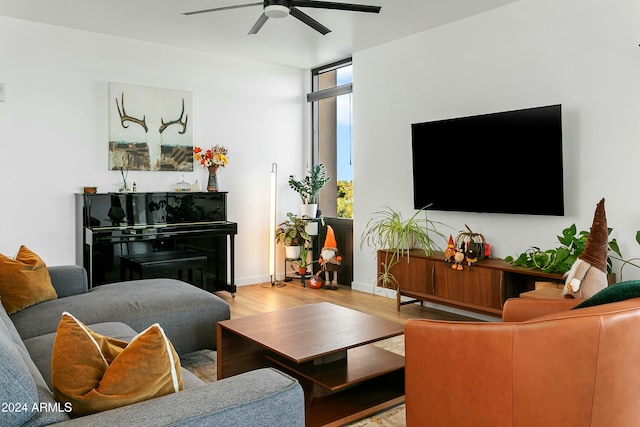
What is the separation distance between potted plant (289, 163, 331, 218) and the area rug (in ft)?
8.26

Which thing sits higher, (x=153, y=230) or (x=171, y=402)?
(x=153, y=230)

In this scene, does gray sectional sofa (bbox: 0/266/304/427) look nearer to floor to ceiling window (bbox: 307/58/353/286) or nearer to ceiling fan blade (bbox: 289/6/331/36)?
ceiling fan blade (bbox: 289/6/331/36)

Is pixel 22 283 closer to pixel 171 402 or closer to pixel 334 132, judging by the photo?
pixel 171 402

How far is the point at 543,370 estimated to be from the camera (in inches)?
62.1

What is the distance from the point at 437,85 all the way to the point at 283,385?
12.6ft

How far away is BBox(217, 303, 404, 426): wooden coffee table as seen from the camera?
240 centimetres

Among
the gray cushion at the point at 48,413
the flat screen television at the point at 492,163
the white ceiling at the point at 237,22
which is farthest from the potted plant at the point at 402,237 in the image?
the gray cushion at the point at 48,413

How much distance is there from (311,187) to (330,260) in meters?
0.92

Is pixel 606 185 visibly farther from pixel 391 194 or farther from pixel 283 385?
pixel 283 385

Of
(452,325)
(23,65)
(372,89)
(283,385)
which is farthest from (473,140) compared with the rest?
(23,65)

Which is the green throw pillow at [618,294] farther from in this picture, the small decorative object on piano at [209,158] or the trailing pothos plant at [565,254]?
the small decorative object on piano at [209,158]

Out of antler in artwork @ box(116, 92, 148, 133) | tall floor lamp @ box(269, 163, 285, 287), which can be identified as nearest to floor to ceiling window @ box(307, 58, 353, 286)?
tall floor lamp @ box(269, 163, 285, 287)

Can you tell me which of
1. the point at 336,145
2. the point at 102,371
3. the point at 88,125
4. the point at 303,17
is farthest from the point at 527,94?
the point at 88,125

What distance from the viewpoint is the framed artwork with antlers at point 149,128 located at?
4.95 metres
